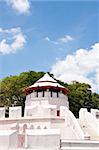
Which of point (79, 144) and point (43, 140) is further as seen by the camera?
point (79, 144)

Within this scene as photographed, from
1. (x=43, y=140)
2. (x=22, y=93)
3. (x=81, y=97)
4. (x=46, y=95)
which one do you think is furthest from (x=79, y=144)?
(x=81, y=97)

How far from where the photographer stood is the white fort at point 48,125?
1166cm

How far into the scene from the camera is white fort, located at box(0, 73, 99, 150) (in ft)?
38.3

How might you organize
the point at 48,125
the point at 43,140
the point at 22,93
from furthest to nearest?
the point at 22,93
the point at 48,125
the point at 43,140

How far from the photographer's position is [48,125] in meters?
22.5

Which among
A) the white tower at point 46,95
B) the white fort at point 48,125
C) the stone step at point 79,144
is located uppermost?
the white tower at point 46,95

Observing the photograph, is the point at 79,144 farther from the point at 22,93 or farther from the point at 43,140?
the point at 22,93

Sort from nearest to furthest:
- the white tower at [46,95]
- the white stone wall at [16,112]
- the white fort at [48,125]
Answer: the white fort at [48,125] < the white stone wall at [16,112] < the white tower at [46,95]

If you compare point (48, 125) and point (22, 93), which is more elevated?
point (22, 93)

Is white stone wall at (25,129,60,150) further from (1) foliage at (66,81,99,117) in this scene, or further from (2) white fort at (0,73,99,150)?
(1) foliage at (66,81,99,117)

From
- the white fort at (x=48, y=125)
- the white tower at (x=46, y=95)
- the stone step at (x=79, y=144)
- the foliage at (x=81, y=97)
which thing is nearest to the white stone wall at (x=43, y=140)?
the white fort at (x=48, y=125)

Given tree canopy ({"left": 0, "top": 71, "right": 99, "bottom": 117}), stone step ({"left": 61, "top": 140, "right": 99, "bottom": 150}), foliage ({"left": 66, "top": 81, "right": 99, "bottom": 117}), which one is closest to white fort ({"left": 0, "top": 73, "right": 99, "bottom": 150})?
stone step ({"left": 61, "top": 140, "right": 99, "bottom": 150})

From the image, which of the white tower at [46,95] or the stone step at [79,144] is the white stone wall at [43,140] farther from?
the white tower at [46,95]

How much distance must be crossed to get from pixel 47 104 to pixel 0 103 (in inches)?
451
